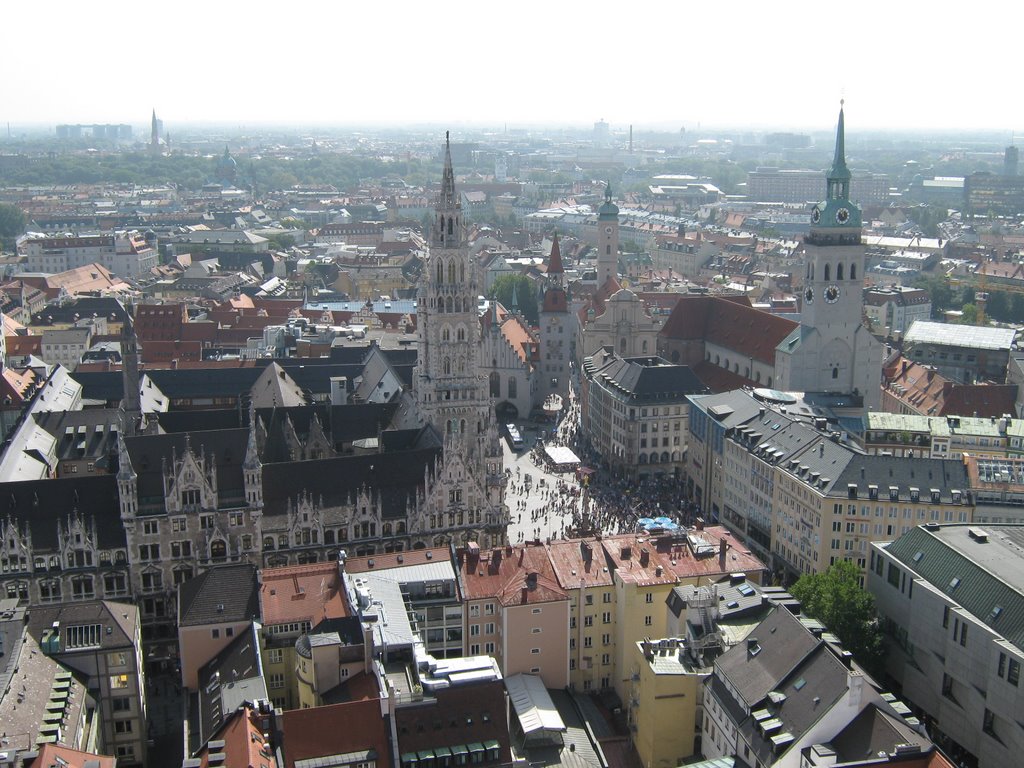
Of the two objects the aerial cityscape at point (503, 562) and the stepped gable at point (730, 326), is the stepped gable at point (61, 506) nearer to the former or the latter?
the aerial cityscape at point (503, 562)

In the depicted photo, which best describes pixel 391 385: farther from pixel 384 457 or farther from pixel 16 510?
pixel 16 510

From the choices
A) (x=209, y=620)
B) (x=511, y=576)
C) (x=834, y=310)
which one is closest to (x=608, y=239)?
(x=834, y=310)

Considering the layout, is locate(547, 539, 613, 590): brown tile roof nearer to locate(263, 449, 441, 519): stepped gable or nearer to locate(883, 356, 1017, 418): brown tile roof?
locate(263, 449, 441, 519): stepped gable

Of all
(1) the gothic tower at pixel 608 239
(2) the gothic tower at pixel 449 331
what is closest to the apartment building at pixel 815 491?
(2) the gothic tower at pixel 449 331

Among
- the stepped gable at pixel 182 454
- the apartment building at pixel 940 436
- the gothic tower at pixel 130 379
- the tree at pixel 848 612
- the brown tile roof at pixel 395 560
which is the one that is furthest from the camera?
the apartment building at pixel 940 436

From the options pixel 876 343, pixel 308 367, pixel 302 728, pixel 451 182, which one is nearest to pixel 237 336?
pixel 308 367

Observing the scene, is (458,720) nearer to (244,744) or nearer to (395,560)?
(244,744)
